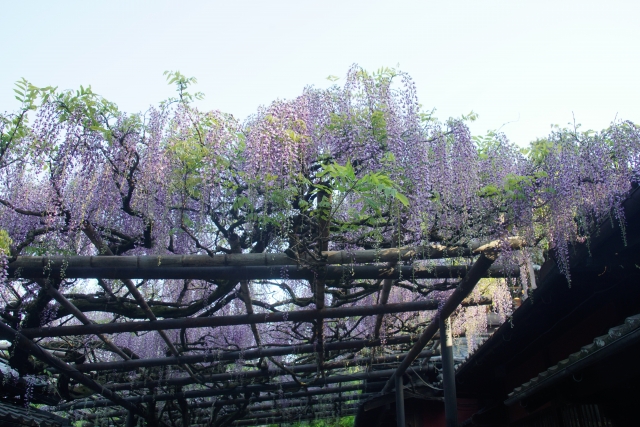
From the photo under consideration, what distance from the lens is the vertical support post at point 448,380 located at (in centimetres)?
661

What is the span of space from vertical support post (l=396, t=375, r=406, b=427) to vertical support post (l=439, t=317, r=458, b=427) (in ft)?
7.00

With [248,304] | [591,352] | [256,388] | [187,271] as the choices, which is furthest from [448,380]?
[256,388]

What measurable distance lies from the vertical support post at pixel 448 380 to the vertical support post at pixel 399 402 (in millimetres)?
2133

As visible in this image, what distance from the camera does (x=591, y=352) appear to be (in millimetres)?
3678

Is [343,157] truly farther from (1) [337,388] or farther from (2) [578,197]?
(1) [337,388]

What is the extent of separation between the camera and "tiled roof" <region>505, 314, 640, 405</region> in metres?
3.31

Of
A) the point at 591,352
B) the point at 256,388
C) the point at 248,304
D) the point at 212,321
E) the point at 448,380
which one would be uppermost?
the point at 248,304

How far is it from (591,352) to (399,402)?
5720 mm

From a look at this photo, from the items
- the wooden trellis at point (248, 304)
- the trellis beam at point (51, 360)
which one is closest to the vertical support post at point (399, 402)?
the wooden trellis at point (248, 304)

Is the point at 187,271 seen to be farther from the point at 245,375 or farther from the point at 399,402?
the point at 399,402

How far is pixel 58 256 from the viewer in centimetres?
497

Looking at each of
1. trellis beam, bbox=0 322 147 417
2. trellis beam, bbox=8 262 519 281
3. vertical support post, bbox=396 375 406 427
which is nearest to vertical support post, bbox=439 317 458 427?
trellis beam, bbox=8 262 519 281

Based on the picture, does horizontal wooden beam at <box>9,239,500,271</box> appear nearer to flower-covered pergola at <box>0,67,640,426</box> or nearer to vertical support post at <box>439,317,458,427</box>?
flower-covered pergola at <box>0,67,640,426</box>

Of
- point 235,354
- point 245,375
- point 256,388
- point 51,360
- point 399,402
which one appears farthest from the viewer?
point 256,388
